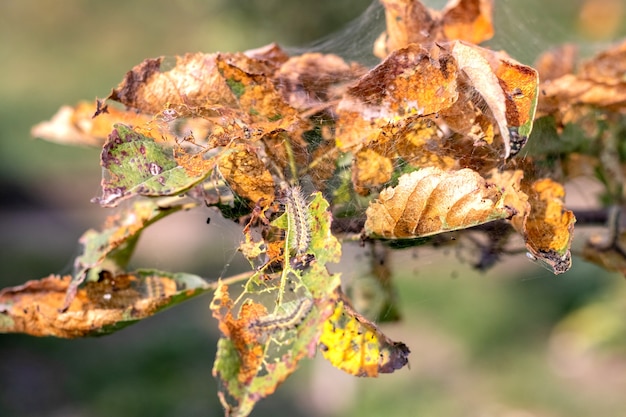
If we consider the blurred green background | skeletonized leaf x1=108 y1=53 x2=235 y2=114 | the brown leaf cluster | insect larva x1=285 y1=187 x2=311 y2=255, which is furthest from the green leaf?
the blurred green background

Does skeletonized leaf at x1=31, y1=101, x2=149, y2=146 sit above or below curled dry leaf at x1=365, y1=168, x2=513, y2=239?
above

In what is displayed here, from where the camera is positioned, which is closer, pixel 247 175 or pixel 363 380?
pixel 247 175

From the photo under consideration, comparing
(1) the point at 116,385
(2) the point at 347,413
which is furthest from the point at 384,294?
(1) the point at 116,385

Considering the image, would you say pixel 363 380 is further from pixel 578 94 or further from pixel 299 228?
pixel 299 228

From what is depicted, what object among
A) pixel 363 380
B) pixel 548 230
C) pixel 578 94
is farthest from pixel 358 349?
pixel 363 380

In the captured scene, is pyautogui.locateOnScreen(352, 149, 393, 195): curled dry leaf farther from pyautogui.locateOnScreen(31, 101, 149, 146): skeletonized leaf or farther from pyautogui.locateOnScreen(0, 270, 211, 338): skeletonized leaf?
pyautogui.locateOnScreen(31, 101, 149, 146): skeletonized leaf

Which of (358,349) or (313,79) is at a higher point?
(313,79)

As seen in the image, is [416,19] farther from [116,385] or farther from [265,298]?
[116,385]
